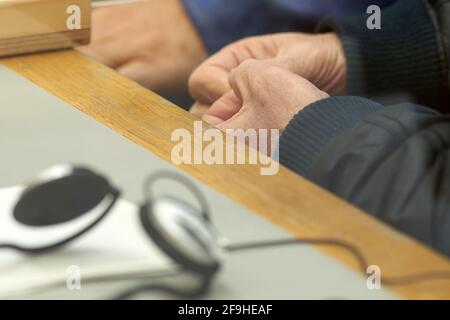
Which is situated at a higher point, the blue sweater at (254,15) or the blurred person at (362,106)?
the blue sweater at (254,15)

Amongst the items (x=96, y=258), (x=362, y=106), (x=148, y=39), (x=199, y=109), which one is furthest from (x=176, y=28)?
(x=96, y=258)

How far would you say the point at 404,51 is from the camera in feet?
2.33

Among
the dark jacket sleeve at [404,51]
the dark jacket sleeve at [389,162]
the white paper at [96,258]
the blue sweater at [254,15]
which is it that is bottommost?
the white paper at [96,258]

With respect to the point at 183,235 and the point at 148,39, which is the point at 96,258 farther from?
the point at 148,39

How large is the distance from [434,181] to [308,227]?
0.08m

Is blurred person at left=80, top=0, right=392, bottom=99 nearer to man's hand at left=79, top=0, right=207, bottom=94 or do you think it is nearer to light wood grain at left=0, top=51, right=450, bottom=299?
man's hand at left=79, top=0, right=207, bottom=94

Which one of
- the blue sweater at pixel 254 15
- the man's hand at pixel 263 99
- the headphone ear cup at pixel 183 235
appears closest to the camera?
the headphone ear cup at pixel 183 235

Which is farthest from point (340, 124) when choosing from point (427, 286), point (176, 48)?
point (176, 48)

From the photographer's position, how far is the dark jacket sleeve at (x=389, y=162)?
0.46 metres

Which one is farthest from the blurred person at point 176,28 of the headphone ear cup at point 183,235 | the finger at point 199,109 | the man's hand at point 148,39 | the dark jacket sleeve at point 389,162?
the headphone ear cup at point 183,235

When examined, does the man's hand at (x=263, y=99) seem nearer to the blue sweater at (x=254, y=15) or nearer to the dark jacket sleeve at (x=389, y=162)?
the dark jacket sleeve at (x=389, y=162)

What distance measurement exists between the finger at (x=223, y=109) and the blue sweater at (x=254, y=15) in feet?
0.53

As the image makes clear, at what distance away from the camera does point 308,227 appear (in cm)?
44

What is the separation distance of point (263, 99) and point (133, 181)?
0.62 feet
